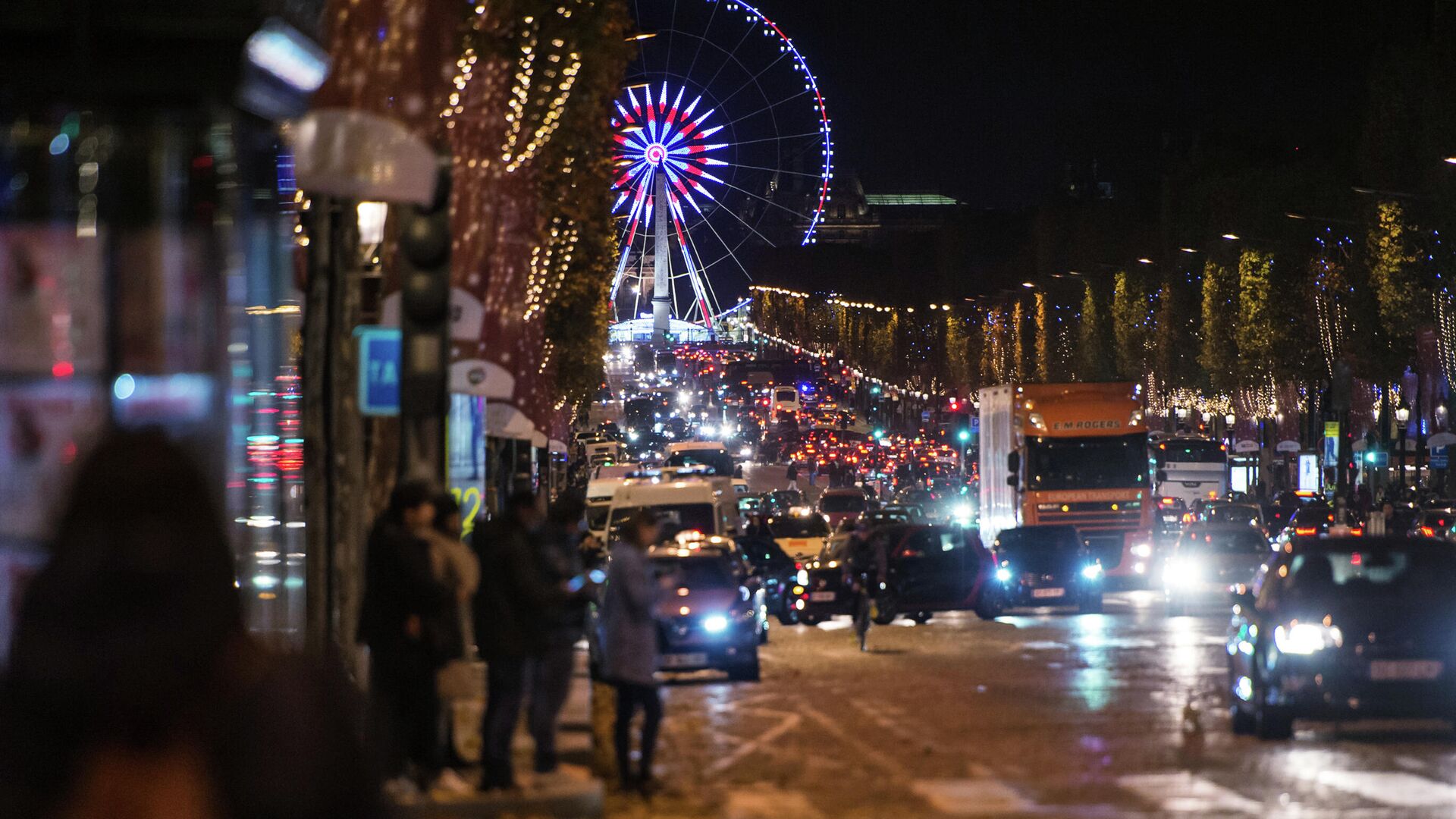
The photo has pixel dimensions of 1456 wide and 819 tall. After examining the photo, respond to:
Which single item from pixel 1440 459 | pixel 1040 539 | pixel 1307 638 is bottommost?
pixel 1307 638

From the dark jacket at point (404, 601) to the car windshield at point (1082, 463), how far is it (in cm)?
2940

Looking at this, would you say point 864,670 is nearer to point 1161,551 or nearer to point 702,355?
point 1161,551

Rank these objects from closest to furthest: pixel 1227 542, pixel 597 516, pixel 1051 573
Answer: pixel 1051 573, pixel 1227 542, pixel 597 516

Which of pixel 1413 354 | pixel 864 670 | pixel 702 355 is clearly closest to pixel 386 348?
pixel 864 670

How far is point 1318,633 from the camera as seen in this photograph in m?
15.3

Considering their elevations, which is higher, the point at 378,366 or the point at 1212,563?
the point at 378,366

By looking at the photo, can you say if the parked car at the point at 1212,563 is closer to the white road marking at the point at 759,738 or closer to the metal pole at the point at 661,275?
the white road marking at the point at 759,738

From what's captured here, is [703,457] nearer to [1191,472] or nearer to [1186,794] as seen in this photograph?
[1191,472]

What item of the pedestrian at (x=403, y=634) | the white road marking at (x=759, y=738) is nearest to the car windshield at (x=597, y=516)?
the white road marking at (x=759, y=738)

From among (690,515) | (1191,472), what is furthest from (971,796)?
(1191,472)

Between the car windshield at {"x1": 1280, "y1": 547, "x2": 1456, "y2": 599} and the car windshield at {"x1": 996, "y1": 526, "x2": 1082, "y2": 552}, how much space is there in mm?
18715

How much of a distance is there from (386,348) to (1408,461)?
249ft

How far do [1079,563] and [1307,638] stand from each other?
766 inches

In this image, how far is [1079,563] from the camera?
34.7m
